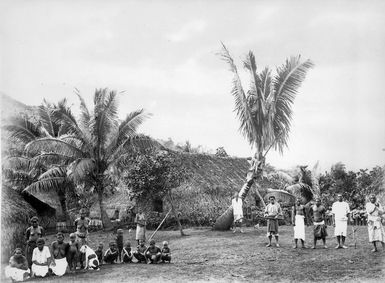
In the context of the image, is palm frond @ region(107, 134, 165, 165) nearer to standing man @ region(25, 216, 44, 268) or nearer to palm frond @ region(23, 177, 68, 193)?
palm frond @ region(23, 177, 68, 193)

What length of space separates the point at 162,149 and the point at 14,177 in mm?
6168

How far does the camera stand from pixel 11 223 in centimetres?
1302

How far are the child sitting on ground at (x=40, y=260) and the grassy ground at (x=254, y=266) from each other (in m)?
0.43

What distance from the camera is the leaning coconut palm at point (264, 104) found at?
16297mm

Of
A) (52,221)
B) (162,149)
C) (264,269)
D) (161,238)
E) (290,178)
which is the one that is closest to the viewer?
(264,269)

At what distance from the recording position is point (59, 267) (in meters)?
10.1

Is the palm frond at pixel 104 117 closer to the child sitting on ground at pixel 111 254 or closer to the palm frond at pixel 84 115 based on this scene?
the palm frond at pixel 84 115

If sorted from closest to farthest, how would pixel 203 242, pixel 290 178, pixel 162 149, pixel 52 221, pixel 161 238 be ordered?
pixel 203 242 → pixel 161 238 → pixel 162 149 → pixel 52 221 → pixel 290 178

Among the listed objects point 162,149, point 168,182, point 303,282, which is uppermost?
point 162,149

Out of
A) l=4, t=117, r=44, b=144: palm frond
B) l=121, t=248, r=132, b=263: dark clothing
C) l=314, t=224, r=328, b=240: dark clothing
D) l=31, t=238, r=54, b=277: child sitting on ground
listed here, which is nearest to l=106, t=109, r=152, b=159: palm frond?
l=4, t=117, r=44, b=144: palm frond

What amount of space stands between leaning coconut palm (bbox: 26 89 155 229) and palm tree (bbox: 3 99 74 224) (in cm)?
76

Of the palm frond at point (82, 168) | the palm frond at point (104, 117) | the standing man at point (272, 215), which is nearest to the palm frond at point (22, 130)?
the palm frond at point (82, 168)

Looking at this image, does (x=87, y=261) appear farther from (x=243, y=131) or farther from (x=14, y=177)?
(x=14, y=177)

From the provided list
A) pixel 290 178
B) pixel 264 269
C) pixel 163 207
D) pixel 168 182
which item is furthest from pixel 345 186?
pixel 264 269
